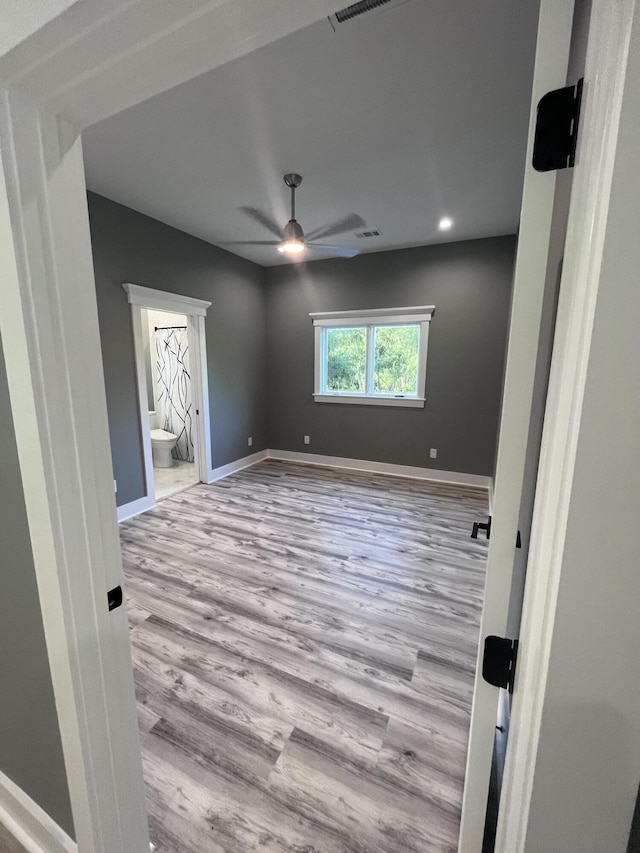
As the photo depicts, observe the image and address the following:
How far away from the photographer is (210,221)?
340 centimetres

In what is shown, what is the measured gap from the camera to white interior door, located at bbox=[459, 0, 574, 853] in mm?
427

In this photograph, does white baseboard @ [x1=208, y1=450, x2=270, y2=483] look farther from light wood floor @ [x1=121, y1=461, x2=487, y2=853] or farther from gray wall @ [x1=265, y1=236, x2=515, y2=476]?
light wood floor @ [x1=121, y1=461, x2=487, y2=853]

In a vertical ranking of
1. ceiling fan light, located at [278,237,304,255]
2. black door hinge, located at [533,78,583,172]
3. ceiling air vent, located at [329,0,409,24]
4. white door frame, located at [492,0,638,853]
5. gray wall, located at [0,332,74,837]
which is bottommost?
gray wall, located at [0,332,74,837]

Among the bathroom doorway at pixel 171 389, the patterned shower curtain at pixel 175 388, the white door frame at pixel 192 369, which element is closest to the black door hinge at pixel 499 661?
the white door frame at pixel 192 369

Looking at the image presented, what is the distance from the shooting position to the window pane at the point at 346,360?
4766 millimetres

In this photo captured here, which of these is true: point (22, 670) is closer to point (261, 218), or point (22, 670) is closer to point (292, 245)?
point (292, 245)

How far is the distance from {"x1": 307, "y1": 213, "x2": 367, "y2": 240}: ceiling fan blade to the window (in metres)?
1.11

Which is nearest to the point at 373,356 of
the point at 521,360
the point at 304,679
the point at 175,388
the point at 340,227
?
the point at 340,227

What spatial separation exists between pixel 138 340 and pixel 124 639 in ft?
9.82

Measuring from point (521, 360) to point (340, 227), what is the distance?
344cm

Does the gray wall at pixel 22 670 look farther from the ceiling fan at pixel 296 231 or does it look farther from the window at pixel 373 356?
the window at pixel 373 356

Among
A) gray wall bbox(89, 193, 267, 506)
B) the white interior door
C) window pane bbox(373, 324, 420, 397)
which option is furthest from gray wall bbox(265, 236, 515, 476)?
the white interior door

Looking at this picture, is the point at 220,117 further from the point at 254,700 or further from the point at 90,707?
the point at 254,700

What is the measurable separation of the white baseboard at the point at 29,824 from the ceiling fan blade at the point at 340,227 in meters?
3.92
